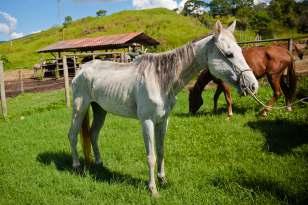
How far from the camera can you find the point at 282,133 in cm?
688

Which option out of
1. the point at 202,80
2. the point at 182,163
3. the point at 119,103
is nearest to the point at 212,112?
the point at 202,80

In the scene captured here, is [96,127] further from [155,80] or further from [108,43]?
[108,43]

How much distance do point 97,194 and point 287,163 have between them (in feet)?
9.00

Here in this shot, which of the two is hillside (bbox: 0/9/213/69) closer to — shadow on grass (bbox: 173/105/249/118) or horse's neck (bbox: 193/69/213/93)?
shadow on grass (bbox: 173/105/249/118)

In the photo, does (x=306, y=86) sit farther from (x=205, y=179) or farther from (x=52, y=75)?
(x=52, y=75)

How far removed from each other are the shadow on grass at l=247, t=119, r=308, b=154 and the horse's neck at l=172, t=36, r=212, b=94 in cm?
242

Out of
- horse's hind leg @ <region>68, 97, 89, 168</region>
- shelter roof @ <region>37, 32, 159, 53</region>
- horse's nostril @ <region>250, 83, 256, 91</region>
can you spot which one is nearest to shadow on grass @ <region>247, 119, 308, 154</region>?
horse's nostril @ <region>250, 83, 256, 91</region>

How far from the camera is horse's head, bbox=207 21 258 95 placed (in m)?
3.81

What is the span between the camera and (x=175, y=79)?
427 centimetres

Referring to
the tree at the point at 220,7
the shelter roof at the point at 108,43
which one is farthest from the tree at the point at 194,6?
the shelter roof at the point at 108,43

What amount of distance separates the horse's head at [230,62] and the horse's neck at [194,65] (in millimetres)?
155

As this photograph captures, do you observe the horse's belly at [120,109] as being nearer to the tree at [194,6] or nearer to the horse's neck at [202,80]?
the horse's neck at [202,80]

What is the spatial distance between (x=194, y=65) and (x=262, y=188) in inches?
68.2

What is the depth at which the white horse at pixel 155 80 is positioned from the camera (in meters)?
3.86
